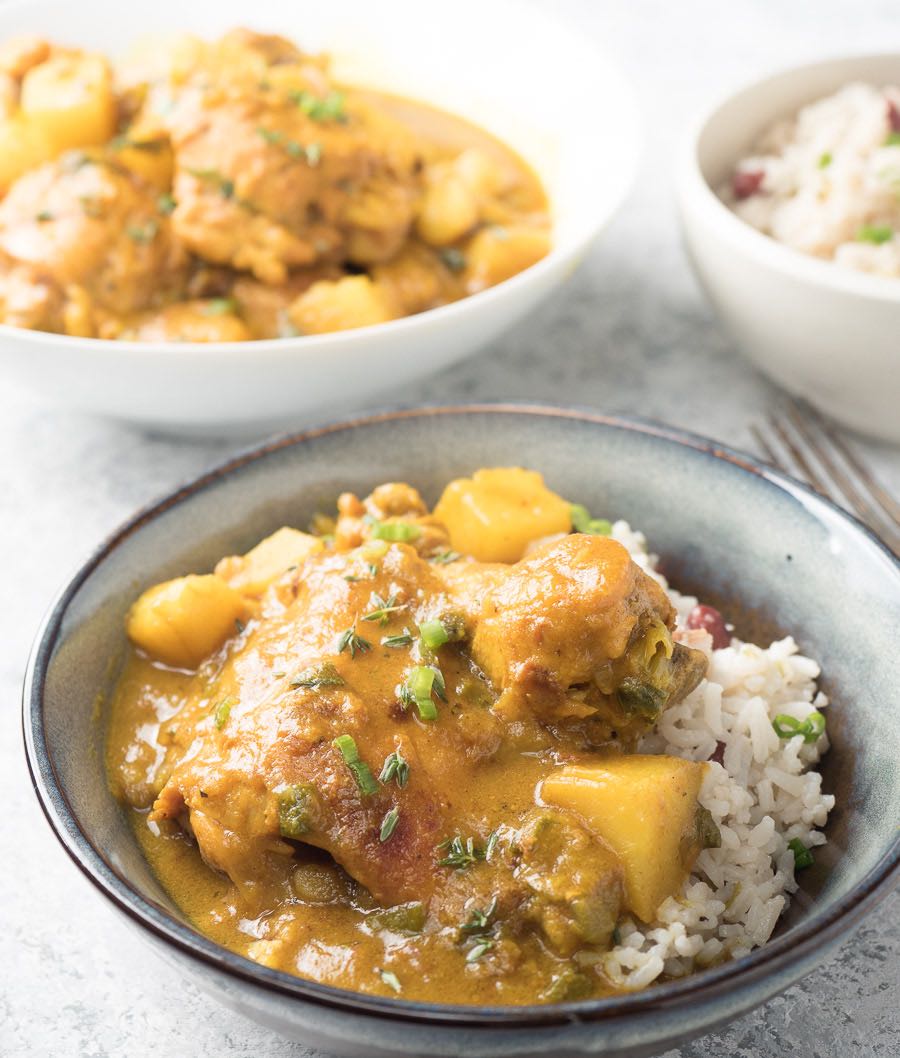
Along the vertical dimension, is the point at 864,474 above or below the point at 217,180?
below

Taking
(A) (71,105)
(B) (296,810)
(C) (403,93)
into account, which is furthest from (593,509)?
(C) (403,93)

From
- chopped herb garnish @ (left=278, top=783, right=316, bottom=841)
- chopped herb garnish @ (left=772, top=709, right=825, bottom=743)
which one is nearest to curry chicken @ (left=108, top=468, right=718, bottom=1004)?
chopped herb garnish @ (left=278, top=783, right=316, bottom=841)

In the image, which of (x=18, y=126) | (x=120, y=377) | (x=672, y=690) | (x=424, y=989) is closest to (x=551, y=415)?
(x=672, y=690)

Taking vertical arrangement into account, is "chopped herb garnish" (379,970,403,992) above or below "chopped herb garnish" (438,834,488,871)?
below

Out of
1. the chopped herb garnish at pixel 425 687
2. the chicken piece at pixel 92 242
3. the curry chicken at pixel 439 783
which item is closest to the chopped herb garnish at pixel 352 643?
the curry chicken at pixel 439 783

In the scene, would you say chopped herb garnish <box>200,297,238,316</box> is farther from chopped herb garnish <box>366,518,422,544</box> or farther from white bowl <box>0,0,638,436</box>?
chopped herb garnish <box>366,518,422,544</box>

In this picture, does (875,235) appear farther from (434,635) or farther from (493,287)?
(434,635)

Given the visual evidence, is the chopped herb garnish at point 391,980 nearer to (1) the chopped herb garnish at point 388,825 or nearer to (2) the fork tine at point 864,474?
(1) the chopped herb garnish at point 388,825
